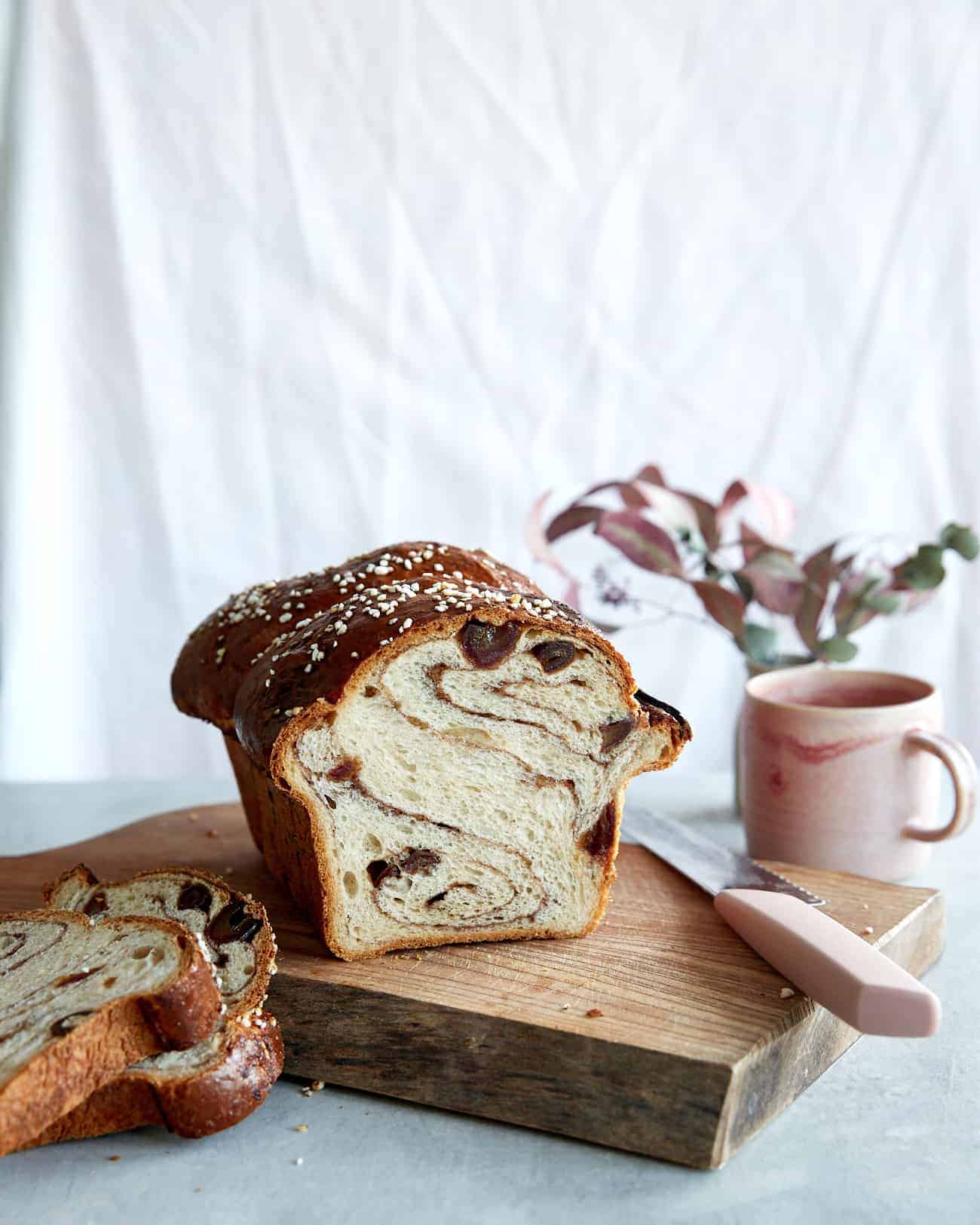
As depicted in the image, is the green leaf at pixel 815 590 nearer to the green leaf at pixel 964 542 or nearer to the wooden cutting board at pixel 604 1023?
the green leaf at pixel 964 542

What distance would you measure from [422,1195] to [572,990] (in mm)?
339

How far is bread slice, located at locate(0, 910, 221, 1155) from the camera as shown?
4.63ft

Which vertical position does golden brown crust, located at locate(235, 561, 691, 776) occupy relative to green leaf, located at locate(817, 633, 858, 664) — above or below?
above

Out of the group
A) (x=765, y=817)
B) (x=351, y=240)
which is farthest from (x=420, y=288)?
(x=765, y=817)

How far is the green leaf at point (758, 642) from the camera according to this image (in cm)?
253

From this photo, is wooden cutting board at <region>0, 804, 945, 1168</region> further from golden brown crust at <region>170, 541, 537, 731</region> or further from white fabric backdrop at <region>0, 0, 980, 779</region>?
white fabric backdrop at <region>0, 0, 980, 779</region>

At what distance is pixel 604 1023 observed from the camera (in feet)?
5.23

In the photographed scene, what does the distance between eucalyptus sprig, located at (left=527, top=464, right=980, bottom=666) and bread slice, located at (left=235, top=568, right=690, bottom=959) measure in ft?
2.16

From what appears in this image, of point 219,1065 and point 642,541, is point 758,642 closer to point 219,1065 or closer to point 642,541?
point 642,541

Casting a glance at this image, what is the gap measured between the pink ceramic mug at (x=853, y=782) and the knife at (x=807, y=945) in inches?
7.2

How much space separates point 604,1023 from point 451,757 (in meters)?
0.41

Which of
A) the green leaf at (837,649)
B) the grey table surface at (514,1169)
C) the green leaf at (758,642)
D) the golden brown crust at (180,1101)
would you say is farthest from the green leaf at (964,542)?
the golden brown crust at (180,1101)

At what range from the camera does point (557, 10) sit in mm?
3424

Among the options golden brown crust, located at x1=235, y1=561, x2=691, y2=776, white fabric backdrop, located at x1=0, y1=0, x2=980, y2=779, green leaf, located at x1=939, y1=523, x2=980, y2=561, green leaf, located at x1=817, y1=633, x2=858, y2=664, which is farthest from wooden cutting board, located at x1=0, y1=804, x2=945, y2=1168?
white fabric backdrop, located at x1=0, y1=0, x2=980, y2=779
